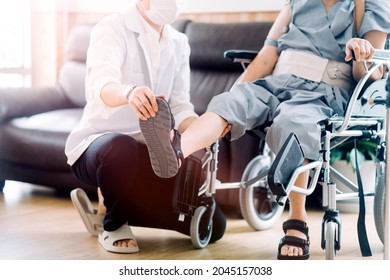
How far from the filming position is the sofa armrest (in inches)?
104

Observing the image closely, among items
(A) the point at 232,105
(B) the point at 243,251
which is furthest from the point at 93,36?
(B) the point at 243,251

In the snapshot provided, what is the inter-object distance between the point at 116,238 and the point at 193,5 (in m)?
0.96

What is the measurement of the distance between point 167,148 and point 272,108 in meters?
0.41

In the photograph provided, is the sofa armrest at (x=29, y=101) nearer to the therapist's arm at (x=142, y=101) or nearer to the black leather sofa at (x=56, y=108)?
the black leather sofa at (x=56, y=108)

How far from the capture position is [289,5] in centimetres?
211

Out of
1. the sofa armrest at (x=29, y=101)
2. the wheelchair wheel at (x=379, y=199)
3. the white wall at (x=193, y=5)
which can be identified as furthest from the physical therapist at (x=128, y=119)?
the sofa armrest at (x=29, y=101)

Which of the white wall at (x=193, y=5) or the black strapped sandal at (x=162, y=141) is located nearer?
the black strapped sandal at (x=162, y=141)

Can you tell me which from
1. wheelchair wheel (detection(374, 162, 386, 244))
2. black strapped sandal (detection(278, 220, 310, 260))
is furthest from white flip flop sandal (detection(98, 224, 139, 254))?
wheelchair wheel (detection(374, 162, 386, 244))

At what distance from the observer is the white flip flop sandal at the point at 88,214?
2.09 m

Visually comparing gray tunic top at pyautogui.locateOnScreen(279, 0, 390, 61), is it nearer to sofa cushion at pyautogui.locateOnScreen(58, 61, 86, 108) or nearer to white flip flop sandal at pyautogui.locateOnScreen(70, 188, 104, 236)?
white flip flop sandal at pyautogui.locateOnScreen(70, 188, 104, 236)

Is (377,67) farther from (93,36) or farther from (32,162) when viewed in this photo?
(32,162)

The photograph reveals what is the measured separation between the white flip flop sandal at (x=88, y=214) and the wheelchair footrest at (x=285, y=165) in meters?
0.61

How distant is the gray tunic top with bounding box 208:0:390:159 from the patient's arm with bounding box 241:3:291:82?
0.12 ft

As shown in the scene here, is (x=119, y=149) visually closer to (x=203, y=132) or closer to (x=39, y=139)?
(x=203, y=132)
